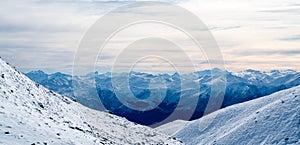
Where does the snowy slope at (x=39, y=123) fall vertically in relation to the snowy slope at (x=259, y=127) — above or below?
above

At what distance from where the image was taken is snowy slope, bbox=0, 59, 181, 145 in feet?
75.3

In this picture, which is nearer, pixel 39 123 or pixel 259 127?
pixel 39 123

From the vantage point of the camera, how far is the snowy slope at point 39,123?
903 inches

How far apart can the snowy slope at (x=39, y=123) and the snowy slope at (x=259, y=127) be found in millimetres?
10980

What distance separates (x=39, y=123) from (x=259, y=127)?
1227 inches

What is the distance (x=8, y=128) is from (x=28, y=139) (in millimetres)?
1613

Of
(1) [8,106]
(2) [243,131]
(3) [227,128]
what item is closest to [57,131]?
(1) [8,106]

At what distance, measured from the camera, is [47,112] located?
103ft

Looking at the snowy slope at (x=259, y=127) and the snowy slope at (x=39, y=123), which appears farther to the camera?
the snowy slope at (x=259, y=127)

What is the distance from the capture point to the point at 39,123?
85.5 feet

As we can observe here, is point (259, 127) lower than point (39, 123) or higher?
lower

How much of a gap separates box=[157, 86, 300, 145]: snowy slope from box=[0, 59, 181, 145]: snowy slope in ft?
36.0

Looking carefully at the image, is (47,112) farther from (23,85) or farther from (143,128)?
(143,128)

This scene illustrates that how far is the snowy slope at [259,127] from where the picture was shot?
140 feet
